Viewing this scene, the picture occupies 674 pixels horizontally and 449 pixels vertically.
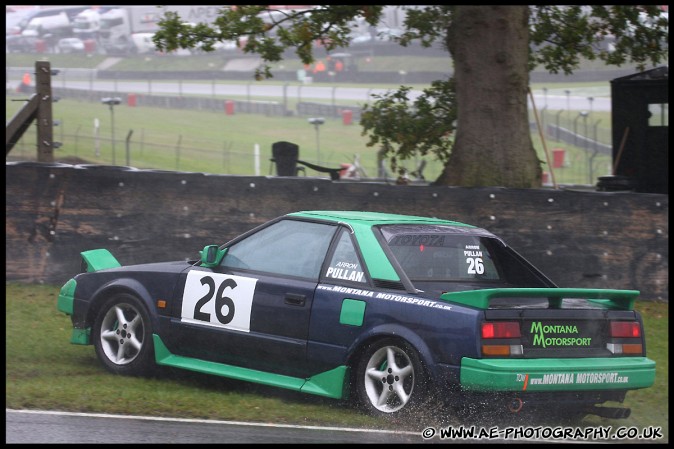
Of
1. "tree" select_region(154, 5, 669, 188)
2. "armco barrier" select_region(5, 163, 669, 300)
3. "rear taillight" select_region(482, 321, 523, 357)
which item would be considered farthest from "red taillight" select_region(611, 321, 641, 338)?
"tree" select_region(154, 5, 669, 188)

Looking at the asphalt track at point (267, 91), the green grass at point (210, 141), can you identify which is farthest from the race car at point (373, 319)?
the asphalt track at point (267, 91)

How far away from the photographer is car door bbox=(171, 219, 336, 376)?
6.88 meters

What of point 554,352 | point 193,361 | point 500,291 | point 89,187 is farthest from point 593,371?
point 89,187

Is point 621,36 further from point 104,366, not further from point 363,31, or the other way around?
point 363,31

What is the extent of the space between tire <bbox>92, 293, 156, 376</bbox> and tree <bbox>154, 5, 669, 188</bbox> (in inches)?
233

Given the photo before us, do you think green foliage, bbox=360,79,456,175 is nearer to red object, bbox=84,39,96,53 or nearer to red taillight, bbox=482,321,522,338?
red taillight, bbox=482,321,522,338

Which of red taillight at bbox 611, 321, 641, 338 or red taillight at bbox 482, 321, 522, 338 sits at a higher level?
red taillight at bbox 482, 321, 522, 338

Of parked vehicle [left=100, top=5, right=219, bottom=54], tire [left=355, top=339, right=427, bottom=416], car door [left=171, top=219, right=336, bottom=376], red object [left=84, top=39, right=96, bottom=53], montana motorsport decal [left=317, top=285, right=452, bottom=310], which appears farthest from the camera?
red object [left=84, top=39, right=96, bottom=53]

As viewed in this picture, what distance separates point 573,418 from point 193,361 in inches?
105

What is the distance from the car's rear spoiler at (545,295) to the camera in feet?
20.0

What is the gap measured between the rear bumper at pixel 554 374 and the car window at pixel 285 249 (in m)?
1.48

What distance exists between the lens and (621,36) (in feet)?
50.7

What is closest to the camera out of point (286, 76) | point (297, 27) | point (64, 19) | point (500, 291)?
point (500, 291)

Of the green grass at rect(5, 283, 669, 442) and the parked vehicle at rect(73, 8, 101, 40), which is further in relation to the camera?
the parked vehicle at rect(73, 8, 101, 40)
